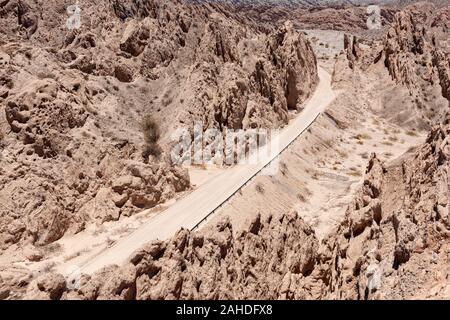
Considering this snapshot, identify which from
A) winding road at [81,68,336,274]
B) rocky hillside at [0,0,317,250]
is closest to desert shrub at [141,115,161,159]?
rocky hillside at [0,0,317,250]

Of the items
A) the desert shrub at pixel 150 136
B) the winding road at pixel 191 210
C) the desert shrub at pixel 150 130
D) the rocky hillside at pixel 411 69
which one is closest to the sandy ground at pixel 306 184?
the winding road at pixel 191 210

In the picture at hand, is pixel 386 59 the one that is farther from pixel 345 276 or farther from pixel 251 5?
pixel 251 5

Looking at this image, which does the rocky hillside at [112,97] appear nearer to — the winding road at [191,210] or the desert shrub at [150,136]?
the desert shrub at [150,136]

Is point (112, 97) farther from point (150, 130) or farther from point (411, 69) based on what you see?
point (411, 69)

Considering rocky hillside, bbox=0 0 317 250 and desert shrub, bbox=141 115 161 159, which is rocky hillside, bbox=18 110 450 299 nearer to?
rocky hillside, bbox=0 0 317 250

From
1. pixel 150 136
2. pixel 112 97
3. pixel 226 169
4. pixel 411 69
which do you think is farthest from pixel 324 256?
pixel 411 69
